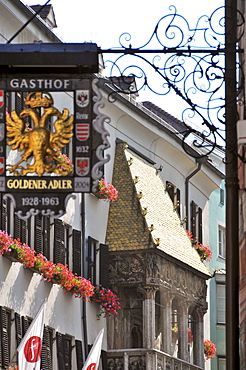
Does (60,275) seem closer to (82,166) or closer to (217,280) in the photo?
(82,166)

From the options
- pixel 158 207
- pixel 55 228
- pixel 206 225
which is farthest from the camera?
pixel 206 225

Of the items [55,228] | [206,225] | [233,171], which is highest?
[206,225]

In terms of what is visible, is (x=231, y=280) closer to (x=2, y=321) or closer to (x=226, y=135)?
(x=226, y=135)

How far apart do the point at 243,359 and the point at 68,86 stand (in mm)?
3005

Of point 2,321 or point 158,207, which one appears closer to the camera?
point 2,321

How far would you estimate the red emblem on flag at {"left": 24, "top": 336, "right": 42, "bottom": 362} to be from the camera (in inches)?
985

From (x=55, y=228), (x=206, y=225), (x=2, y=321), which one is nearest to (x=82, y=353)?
(x=55, y=228)

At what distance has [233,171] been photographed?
11.2 metres

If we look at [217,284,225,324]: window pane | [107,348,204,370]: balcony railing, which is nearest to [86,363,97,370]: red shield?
[107,348,204,370]: balcony railing

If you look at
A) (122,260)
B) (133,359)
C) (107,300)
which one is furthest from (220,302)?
(107,300)

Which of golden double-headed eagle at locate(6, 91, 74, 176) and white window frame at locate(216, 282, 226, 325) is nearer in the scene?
golden double-headed eagle at locate(6, 91, 74, 176)

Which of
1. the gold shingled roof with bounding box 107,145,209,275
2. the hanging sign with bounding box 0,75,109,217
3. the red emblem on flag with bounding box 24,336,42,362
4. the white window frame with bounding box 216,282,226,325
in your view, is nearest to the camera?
the hanging sign with bounding box 0,75,109,217

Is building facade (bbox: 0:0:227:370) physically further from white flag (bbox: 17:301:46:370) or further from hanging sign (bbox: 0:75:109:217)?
hanging sign (bbox: 0:75:109:217)

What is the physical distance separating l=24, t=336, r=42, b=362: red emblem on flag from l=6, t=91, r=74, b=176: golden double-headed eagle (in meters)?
14.0
